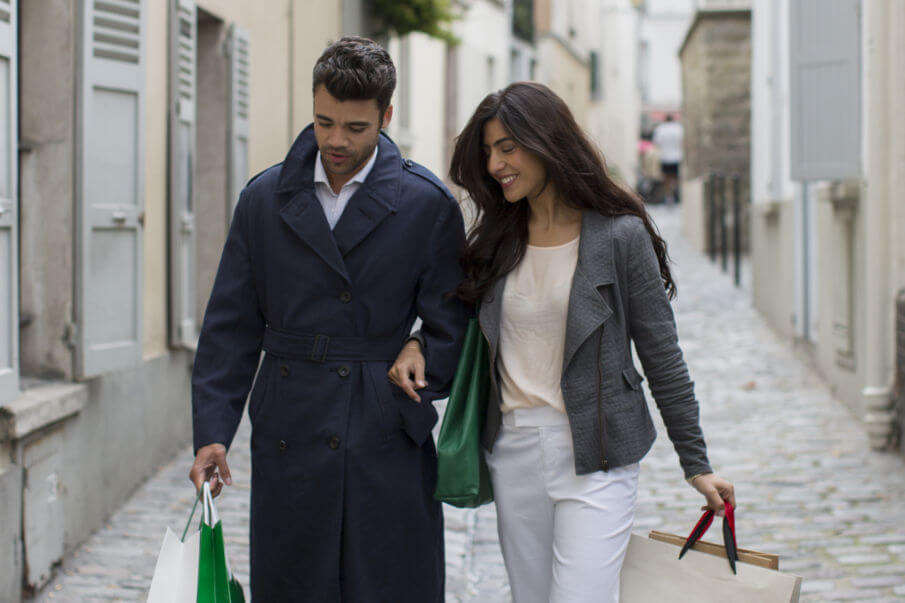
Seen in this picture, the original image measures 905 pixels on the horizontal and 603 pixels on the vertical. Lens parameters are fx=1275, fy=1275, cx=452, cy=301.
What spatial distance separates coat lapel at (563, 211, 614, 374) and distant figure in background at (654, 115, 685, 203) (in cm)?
2377

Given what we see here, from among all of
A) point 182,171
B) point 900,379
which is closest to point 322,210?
point 182,171

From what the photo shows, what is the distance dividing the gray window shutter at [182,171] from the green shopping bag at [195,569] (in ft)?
14.8

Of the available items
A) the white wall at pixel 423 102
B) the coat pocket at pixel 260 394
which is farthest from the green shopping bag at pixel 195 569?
the white wall at pixel 423 102

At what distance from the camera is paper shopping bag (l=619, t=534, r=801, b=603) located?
2756 mm

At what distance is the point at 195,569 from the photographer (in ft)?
8.55

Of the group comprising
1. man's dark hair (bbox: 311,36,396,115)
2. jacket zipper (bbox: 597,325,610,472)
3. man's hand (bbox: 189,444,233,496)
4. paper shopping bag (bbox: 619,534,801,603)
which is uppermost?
man's dark hair (bbox: 311,36,396,115)

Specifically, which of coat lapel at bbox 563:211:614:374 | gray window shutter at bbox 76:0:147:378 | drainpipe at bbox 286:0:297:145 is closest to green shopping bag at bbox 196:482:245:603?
coat lapel at bbox 563:211:614:374

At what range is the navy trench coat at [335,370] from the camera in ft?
9.43

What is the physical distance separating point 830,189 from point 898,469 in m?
2.49

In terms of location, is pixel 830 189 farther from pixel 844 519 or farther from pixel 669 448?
pixel 844 519

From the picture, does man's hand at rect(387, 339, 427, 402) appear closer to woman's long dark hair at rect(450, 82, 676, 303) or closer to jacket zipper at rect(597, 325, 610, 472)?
woman's long dark hair at rect(450, 82, 676, 303)

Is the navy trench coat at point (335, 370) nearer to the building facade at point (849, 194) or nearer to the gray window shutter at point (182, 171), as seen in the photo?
the gray window shutter at point (182, 171)

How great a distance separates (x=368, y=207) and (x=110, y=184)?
125 inches

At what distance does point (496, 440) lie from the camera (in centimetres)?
300
